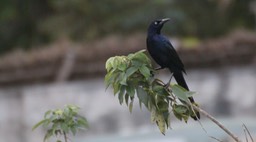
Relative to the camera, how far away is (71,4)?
44.4ft

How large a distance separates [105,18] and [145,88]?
1021cm

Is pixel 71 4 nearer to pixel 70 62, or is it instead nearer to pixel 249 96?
pixel 70 62

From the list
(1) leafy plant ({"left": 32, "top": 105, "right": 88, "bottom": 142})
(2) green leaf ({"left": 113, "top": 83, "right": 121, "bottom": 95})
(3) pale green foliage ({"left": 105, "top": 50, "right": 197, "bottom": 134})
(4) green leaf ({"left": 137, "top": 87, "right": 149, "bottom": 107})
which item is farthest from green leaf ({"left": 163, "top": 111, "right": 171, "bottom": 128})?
(1) leafy plant ({"left": 32, "top": 105, "right": 88, "bottom": 142})

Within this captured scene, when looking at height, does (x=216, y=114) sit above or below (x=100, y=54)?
below

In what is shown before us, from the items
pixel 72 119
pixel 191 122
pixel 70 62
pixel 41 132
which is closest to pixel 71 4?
pixel 70 62

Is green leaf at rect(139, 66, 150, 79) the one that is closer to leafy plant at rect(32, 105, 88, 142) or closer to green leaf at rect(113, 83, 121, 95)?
green leaf at rect(113, 83, 121, 95)

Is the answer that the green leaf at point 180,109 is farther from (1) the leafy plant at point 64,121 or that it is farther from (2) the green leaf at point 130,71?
(1) the leafy plant at point 64,121

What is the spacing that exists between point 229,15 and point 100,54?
4271mm

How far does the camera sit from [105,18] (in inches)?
530

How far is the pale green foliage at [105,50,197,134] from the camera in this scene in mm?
3266

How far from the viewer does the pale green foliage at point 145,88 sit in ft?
10.7

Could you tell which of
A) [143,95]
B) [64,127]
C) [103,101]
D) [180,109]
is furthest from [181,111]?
[103,101]

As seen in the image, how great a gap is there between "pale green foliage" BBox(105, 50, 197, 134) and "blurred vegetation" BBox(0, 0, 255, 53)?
9453 mm

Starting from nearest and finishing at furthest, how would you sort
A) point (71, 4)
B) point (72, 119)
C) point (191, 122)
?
1. point (72, 119)
2. point (191, 122)
3. point (71, 4)
